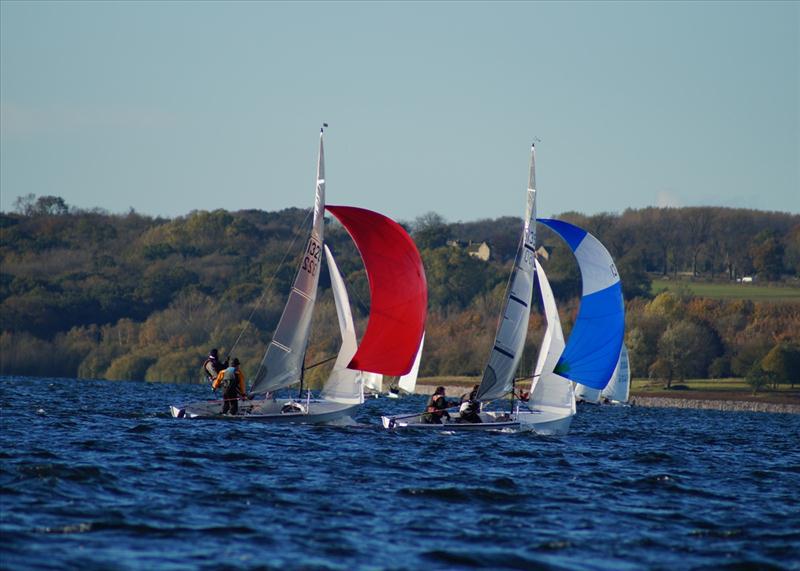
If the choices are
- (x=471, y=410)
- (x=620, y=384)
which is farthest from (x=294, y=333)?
(x=620, y=384)

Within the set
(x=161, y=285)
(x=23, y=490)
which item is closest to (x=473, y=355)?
(x=161, y=285)

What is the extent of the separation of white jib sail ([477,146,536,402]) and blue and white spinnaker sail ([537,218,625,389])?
3.73 ft

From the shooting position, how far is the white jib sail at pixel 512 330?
37.5m

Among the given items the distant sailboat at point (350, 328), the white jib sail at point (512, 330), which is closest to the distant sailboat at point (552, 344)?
the white jib sail at point (512, 330)

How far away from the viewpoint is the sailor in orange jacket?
123ft

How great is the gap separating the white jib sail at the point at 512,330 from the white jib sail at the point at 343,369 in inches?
141

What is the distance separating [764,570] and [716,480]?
1160cm

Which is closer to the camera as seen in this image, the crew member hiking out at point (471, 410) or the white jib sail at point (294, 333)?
the crew member hiking out at point (471, 410)

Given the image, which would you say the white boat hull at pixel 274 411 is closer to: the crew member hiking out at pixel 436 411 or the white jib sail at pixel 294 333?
the white jib sail at pixel 294 333

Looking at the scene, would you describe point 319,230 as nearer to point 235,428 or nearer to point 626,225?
point 235,428

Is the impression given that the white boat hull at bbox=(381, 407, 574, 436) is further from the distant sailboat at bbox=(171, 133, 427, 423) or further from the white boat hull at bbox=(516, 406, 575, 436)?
the distant sailboat at bbox=(171, 133, 427, 423)

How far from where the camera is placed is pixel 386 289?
123 ft

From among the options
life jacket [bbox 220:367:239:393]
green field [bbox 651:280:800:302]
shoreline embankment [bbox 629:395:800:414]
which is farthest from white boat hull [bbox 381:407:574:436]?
green field [bbox 651:280:800:302]

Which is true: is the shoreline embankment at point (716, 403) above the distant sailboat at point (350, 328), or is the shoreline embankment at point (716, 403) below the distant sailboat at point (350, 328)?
below
